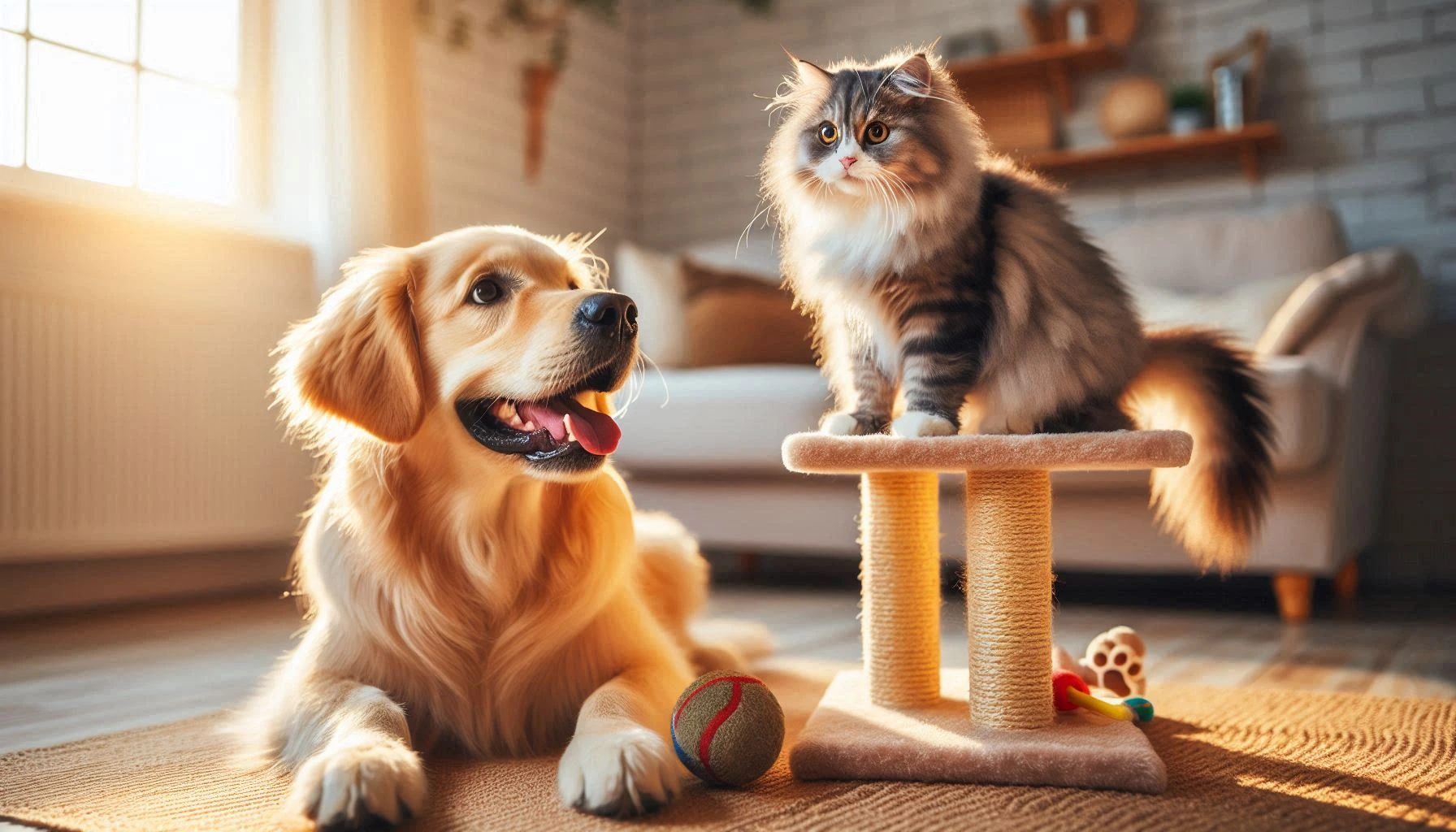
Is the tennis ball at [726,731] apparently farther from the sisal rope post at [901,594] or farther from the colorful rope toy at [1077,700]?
the colorful rope toy at [1077,700]

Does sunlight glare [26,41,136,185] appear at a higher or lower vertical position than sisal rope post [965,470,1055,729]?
higher

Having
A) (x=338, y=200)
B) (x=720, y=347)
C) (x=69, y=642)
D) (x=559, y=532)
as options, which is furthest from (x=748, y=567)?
(x=559, y=532)

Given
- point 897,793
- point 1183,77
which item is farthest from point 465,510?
point 1183,77

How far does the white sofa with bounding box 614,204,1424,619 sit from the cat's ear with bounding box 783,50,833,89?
97 centimetres

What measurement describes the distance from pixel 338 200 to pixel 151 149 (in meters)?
0.53

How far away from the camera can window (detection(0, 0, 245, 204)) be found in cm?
281

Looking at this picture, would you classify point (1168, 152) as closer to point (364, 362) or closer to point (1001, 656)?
point (1001, 656)

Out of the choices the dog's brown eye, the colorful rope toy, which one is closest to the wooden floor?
the colorful rope toy

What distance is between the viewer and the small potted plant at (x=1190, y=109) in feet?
12.2

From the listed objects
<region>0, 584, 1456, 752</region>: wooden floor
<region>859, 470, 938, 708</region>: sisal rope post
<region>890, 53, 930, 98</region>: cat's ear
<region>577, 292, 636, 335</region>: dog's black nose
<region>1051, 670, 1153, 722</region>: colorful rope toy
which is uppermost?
<region>890, 53, 930, 98</region>: cat's ear

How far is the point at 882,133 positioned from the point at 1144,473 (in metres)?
1.64

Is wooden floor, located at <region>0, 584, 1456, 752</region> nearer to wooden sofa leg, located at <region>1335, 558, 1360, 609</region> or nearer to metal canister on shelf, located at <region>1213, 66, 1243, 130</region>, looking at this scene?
wooden sofa leg, located at <region>1335, 558, 1360, 609</region>

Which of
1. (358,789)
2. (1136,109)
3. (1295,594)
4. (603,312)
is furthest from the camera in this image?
(1136,109)

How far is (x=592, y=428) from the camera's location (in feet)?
4.43
